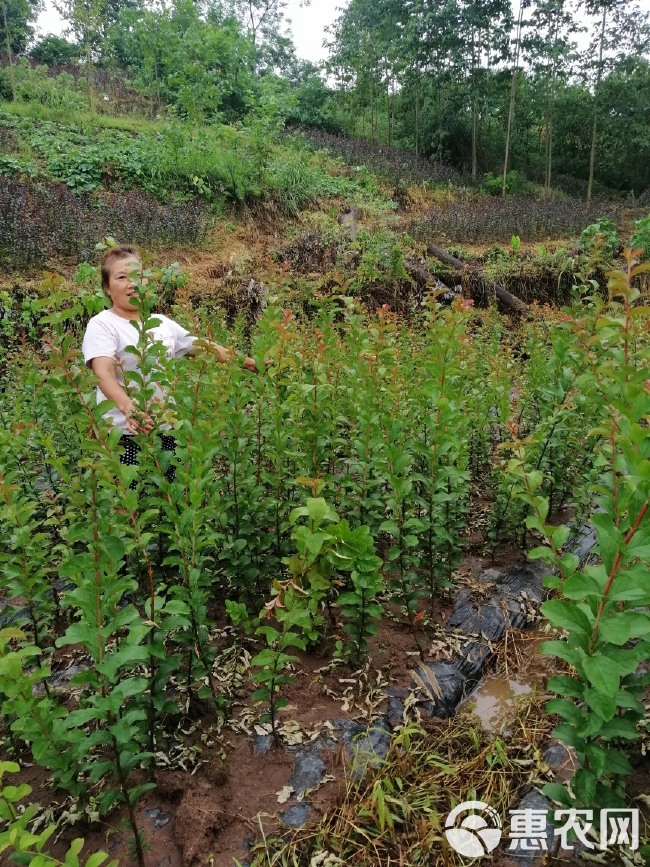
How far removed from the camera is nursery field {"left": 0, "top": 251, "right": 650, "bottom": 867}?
1479mm

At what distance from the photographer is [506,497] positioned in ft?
9.72

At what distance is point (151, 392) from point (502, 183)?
20.7 meters

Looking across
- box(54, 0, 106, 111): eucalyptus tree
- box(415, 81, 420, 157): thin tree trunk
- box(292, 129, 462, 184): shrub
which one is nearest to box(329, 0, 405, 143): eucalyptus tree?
box(415, 81, 420, 157): thin tree trunk

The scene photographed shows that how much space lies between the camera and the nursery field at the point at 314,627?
148cm

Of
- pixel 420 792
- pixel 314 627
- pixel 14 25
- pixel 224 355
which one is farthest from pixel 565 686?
pixel 14 25

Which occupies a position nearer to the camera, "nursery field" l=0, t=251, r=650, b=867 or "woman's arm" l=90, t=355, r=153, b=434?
"nursery field" l=0, t=251, r=650, b=867

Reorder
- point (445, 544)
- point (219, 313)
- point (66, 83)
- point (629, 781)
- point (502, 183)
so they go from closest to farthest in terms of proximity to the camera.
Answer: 1. point (629, 781)
2. point (445, 544)
3. point (219, 313)
4. point (66, 83)
5. point (502, 183)

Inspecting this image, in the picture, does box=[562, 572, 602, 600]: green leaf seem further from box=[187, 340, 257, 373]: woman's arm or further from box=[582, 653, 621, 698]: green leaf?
box=[187, 340, 257, 373]: woman's arm

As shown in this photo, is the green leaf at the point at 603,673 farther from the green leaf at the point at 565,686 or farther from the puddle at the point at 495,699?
the puddle at the point at 495,699

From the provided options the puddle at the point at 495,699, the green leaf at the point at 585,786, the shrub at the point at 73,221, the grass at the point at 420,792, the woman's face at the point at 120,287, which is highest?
the shrub at the point at 73,221

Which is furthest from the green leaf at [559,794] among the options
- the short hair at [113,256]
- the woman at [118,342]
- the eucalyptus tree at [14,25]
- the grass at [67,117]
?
the eucalyptus tree at [14,25]

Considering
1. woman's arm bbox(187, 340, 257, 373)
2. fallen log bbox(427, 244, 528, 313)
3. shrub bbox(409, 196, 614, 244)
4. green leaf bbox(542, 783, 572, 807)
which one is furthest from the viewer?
shrub bbox(409, 196, 614, 244)

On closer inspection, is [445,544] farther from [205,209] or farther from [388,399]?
[205,209]

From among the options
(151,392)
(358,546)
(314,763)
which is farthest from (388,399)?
(314,763)
